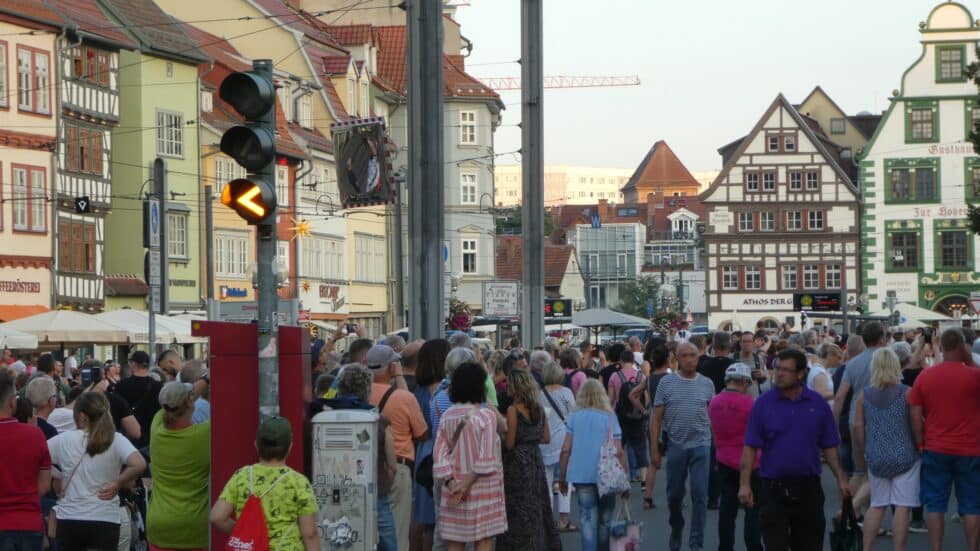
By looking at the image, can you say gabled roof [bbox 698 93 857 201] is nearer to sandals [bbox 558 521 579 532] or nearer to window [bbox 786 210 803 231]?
window [bbox 786 210 803 231]

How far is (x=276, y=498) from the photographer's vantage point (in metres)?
9.05

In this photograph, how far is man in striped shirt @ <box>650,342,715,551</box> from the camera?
15.8 meters

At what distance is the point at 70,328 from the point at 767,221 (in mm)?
67281

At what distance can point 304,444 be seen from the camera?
37.6ft

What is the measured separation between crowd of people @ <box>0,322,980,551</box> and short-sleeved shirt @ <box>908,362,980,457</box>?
0.01 meters

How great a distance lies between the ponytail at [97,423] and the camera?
11570 mm

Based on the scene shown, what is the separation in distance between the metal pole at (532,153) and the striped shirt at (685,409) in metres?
15.0

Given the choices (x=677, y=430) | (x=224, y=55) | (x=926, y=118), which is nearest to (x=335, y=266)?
(x=224, y=55)

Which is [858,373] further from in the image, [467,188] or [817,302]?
[467,188]

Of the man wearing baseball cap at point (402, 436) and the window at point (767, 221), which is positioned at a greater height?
the window at point (767, 221)

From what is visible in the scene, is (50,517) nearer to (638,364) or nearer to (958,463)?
(958,463)

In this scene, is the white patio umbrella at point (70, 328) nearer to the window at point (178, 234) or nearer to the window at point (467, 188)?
the window at point (178, 234)

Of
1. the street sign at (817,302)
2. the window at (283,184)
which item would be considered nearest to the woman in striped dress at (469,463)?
the street sign at (817,302)

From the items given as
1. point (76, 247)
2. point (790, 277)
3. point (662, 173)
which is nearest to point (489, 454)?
point (76, 247)
